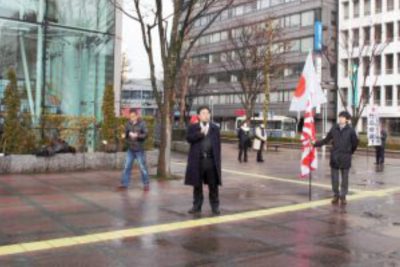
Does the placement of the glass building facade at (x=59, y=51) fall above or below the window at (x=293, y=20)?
below

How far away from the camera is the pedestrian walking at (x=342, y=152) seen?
11227 mm

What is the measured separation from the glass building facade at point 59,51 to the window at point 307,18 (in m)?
61.5

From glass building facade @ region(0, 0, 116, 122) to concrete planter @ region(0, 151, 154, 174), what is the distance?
361cm

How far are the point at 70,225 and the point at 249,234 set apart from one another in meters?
2.47

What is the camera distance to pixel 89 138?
17.1 metres

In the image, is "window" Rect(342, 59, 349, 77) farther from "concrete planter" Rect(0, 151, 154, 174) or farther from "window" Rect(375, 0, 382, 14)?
"concrete planter" Rect(0, 151, 154, 174)

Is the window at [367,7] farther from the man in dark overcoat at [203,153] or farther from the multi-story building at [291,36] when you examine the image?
the man in dark overcoat at [203,153]

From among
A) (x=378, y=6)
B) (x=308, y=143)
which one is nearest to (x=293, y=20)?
(x=378, y=6)

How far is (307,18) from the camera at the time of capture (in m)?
80.4

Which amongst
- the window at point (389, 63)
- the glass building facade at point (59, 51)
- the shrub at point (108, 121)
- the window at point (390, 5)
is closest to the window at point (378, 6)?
the window at point (390, 5)

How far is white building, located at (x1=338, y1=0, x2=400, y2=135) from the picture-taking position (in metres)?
73.3

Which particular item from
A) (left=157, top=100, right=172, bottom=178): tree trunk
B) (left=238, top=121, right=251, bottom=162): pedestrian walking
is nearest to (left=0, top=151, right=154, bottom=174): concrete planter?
(left=157, top=100, right=172, bottom=178): tree trunk

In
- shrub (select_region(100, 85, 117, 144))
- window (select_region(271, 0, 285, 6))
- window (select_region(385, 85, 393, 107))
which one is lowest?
shrub (select_region(100, 85, 117, 144))

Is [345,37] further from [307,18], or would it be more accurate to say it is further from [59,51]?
[59,51]
